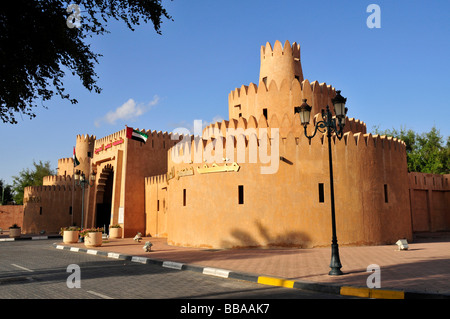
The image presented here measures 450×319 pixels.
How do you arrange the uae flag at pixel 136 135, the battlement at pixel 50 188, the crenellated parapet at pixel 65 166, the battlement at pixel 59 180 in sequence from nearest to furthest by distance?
the uae flag at pixel 136 135
the battlement at pixel 50 188
the battlement at pixel 59 180
the crenellated parapet at pixel 65 166

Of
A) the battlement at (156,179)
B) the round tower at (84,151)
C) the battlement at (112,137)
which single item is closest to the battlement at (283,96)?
the battlement at (156,179)

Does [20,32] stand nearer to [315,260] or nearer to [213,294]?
[213,294]

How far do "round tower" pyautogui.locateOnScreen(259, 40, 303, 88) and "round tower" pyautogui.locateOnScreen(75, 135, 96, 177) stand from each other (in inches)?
1080

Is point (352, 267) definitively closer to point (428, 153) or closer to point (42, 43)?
point (42, 43)

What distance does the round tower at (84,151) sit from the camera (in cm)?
4266

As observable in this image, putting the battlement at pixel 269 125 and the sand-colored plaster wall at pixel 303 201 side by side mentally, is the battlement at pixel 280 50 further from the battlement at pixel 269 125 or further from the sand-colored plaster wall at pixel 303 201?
the sand-colored plaster wall at pixel 303 201

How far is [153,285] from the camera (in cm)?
909

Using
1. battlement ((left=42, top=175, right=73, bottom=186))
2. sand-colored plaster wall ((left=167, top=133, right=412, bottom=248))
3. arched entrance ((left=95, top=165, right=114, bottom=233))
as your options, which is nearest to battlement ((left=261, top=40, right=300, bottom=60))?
sand-colored plaster wall ((left=167, top=133, right=412, bottom=248))

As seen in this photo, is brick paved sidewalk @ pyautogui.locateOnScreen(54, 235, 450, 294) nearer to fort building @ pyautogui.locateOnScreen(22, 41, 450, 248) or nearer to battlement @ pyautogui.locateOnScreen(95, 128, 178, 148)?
fort building @ pyautogui.locateOnScreen(22, 41, 450, 248)

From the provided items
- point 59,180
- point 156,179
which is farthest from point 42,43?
point 59,180

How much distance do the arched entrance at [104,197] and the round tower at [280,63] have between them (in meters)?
20.6

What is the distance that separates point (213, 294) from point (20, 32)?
8.71 m

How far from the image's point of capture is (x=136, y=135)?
31.4 m
